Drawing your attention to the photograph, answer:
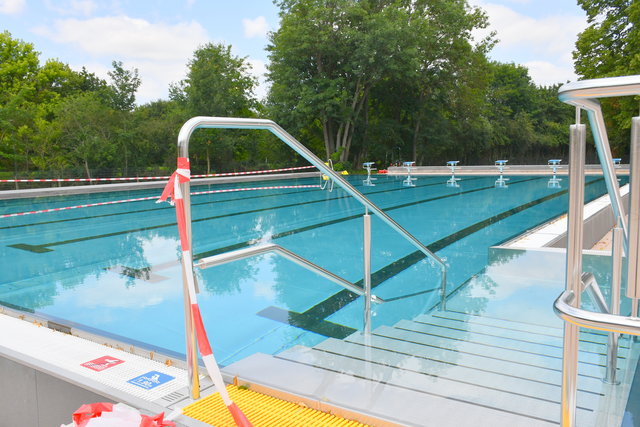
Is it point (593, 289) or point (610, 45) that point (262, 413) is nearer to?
point (593, 289)

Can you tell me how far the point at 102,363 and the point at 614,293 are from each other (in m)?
2.07

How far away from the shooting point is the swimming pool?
3.74m

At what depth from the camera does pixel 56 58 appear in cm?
2717

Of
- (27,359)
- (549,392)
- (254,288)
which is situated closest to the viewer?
(549,392)

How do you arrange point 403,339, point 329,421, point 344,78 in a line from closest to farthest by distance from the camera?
point 329,421, point 403,339, point 344,78

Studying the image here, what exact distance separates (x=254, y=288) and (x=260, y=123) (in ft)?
9.88

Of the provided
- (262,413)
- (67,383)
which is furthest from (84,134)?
(262,413)

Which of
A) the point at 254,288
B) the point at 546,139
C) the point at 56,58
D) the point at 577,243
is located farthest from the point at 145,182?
the point at 546,139

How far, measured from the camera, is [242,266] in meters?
5.58

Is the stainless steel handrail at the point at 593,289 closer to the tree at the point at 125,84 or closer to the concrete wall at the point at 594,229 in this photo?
the concrete wall at the point at 594,229

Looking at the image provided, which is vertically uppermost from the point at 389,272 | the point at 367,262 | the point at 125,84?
the point at 125,84

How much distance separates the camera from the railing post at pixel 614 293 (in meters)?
1.55

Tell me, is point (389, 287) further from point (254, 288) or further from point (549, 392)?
point (549, 392)

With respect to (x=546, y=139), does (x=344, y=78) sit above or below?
above
